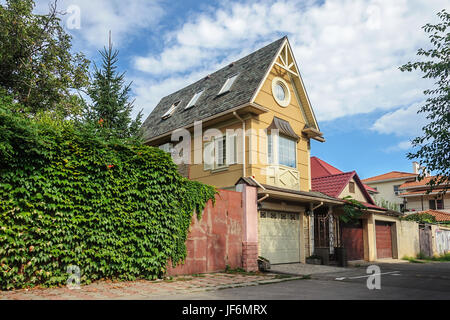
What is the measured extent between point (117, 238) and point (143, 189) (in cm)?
133

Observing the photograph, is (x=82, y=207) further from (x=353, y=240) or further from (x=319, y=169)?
(x=319, y=169)

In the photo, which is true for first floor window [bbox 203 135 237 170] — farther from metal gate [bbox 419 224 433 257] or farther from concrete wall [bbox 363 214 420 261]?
metal gate [bbox 419 224 433 257]

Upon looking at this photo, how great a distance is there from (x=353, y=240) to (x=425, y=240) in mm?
10119

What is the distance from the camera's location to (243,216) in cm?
1244

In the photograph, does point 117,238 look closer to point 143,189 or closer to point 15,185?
point 143,189

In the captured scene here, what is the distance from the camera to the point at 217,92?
17.0 meters

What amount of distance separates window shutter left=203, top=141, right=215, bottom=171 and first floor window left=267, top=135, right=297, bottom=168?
2357 mm

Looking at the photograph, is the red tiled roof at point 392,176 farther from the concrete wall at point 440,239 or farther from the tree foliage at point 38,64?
the tree foliage at point 38,64

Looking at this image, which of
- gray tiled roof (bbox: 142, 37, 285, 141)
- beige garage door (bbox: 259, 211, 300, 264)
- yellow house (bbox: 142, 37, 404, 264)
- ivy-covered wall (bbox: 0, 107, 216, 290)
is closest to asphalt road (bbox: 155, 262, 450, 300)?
ivy-covered wall (bbox: 0, 107, 216, 290)

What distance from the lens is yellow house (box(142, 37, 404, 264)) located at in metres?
14.0

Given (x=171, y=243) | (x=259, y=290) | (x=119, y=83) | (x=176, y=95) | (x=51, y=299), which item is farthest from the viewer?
(x=176, y=95)

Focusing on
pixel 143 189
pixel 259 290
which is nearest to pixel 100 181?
pixel 143 189

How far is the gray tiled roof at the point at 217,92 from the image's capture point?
1494 cm

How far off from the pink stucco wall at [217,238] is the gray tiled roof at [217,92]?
4135 millimetres
